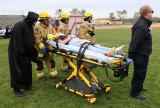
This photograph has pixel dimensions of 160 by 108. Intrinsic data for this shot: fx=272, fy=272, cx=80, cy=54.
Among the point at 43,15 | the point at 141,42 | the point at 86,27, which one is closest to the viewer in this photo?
the point at 141,42

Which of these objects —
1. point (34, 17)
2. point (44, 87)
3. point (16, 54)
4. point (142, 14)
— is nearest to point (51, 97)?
point (44, 87)

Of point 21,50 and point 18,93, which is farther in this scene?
point 18,93

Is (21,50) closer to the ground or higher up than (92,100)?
higher up

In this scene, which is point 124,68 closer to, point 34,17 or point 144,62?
point 144,62

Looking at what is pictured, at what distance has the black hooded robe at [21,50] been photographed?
634cm

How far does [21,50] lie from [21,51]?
0.02 metres

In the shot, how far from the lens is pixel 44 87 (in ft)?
24.1

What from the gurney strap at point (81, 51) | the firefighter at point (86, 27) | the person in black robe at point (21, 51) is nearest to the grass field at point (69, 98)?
the person in black robe at point (21, 51)

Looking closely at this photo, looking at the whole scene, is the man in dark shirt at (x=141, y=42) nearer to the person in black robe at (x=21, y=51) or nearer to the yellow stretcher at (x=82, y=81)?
the yellow stretcher at (x=82, y=81)

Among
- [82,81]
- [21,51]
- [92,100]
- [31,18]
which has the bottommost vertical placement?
[92,100]

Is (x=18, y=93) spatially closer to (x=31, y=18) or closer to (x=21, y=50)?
(x=21, y=50)

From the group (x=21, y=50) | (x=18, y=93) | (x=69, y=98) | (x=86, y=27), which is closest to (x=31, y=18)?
(x=21, y=50)

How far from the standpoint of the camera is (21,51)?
250 inches

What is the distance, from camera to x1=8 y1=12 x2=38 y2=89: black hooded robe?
6336mm
